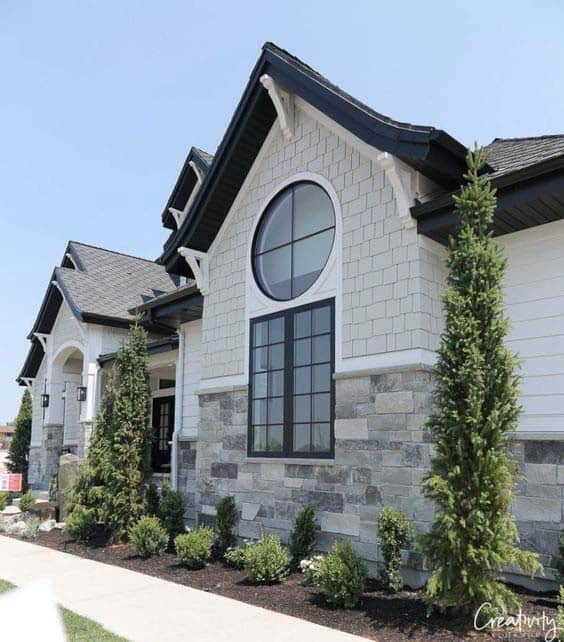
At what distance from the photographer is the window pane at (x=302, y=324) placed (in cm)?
814

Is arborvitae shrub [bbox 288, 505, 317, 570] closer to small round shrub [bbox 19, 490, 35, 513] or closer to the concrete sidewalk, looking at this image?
the concrete sidewalk

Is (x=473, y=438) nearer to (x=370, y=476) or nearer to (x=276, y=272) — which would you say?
(x=370, y=476)

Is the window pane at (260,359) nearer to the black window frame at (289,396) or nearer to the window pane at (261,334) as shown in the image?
the window pane at (261,334)

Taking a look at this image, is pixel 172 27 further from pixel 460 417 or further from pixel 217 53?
pixel 460 417

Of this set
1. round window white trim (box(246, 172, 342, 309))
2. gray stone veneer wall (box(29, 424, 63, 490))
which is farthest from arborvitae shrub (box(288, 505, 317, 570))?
gray stone veneer wall (box(29, 424, 63, 490))

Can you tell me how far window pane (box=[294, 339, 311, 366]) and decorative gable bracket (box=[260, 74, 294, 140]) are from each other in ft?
9.62

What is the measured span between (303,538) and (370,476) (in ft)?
3.73

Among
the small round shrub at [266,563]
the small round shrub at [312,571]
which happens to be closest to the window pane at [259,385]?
the small round shrub at [266,563]

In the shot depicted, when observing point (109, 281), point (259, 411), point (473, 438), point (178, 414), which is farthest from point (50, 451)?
point (473, 438)

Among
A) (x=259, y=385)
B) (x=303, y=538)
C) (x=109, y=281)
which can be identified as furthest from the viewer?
(x=109, y=281)

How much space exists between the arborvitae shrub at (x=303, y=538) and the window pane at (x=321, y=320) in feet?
7.21

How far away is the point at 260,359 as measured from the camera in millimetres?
8797

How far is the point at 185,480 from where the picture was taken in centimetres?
1112

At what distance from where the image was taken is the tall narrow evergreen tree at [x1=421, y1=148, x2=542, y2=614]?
197 inches
